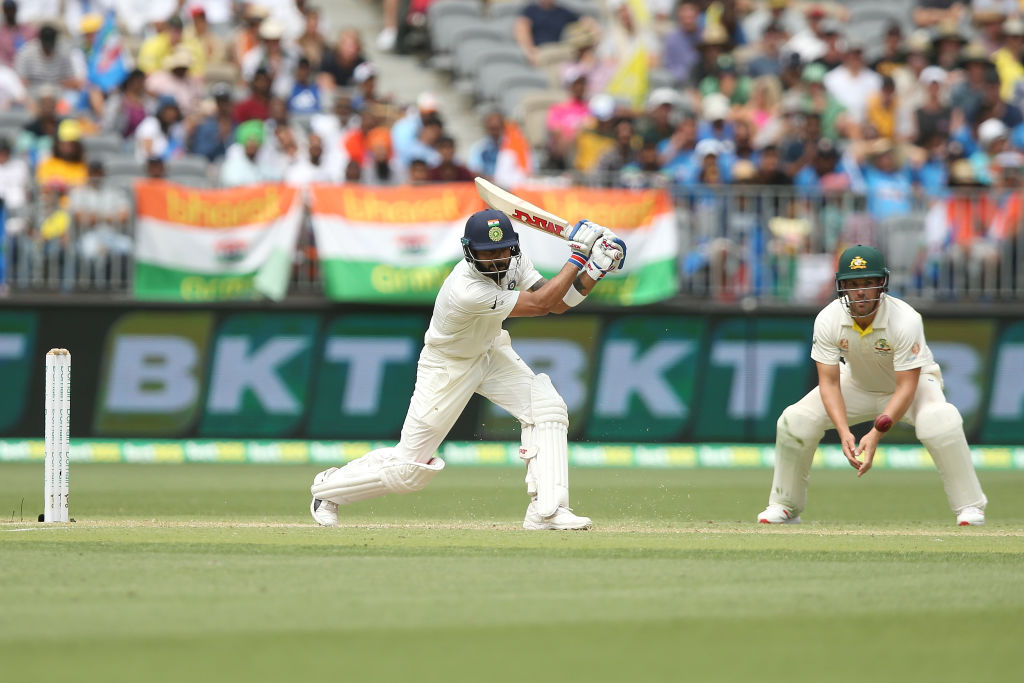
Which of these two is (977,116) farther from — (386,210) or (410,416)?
(410,416)

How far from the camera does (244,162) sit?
17078 millimetres

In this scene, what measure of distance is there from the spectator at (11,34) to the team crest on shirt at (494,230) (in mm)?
11592

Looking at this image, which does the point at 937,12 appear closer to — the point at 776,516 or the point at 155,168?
the point at 155,168

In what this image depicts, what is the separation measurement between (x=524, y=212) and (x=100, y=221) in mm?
7098

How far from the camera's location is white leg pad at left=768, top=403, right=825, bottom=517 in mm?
10555

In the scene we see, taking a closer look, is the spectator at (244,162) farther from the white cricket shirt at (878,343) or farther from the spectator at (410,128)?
the white cricket shirt at (878,343)

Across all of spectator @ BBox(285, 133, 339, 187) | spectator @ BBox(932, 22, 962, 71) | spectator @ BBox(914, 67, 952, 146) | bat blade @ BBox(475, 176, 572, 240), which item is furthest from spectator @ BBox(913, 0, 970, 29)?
bat blade @ BBox(475, 176, 572, 240)

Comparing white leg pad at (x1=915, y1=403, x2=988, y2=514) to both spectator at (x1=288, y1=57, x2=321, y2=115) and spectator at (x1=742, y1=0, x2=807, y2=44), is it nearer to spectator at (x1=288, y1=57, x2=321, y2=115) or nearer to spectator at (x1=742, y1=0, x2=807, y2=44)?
spectator at (x1=288, y1=57, x2=321, y2=115)

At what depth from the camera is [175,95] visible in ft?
60.5

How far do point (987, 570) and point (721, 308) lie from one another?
28.9ft

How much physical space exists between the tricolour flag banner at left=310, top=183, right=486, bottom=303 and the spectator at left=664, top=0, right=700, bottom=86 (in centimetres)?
560

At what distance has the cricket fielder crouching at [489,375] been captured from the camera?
928 centimetres

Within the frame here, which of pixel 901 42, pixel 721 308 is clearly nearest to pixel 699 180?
pixel 721 308

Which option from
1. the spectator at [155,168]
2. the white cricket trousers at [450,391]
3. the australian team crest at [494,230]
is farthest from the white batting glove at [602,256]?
the spectator at [155,168]
